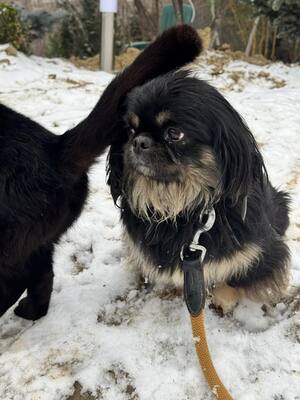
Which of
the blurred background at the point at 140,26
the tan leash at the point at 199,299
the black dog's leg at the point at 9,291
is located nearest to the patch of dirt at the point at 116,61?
the blurred background at the point at 140,26

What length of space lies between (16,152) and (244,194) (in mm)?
918

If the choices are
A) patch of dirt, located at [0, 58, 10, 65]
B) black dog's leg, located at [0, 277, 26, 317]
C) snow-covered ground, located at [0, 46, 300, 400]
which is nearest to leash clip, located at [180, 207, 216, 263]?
snow-covered ground, located at [0, 46, 300, 400]

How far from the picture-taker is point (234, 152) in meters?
1.62

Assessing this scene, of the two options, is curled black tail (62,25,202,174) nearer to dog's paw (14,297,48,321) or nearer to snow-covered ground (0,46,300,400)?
snow-covered ground (0,46,300,400)

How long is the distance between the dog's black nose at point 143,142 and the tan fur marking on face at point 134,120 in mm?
77

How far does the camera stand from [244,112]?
181 inches

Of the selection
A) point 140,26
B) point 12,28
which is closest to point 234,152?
point 12,28

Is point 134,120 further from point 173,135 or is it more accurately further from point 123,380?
point 123,380

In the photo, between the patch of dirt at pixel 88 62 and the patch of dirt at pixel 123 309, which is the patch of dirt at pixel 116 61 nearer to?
the patch of dirt at pixel 88 62

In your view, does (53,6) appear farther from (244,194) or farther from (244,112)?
(244,194)

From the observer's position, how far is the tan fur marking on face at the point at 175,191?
Result: 1.65m

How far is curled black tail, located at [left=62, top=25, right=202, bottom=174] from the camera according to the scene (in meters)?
1.71

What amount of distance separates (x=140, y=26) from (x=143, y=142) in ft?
20.9

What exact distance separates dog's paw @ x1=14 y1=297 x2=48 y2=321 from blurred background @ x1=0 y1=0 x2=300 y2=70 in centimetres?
480
